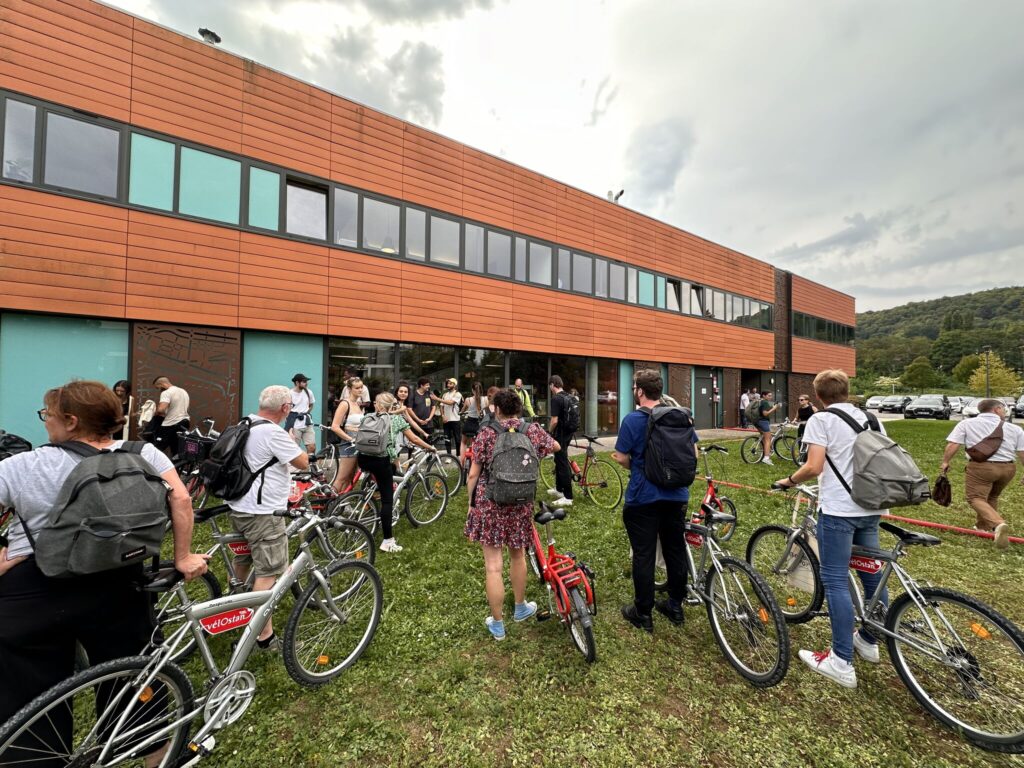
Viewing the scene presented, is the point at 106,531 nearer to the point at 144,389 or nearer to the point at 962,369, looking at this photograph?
the point at 144,389

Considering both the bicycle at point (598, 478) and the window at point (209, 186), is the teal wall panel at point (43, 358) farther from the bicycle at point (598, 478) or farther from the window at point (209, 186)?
the bicycle at point (598, 478)

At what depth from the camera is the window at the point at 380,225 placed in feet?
33.9

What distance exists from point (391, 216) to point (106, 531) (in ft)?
34.8

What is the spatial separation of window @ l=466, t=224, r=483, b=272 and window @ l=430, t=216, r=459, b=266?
0.37 meters

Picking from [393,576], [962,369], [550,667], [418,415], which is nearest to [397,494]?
[393,576]

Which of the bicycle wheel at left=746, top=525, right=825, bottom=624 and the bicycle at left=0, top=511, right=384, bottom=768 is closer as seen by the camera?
the bicycle at left=0, top=511, right=384, bottom=768

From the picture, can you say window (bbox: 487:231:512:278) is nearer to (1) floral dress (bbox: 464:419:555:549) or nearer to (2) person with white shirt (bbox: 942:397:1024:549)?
(1) floral dress (bbox: 464:419:555:549)

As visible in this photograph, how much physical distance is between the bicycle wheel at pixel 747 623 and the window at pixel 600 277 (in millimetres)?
13209

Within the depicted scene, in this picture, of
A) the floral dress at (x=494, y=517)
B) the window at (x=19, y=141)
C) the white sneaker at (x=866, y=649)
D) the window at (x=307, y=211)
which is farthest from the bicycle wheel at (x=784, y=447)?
the window at (x=19, y=141)

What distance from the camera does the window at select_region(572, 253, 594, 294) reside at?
14.6 metres

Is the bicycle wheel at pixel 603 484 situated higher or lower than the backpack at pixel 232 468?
lower

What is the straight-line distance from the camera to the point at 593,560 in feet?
15.2

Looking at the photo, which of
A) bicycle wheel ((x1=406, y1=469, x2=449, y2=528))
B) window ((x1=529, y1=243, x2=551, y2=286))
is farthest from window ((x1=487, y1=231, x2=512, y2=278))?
bicycle wheel ((x1=406, y1=469, x2=449, y2=528))

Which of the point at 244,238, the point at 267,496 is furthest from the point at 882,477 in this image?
the point at 244,238
